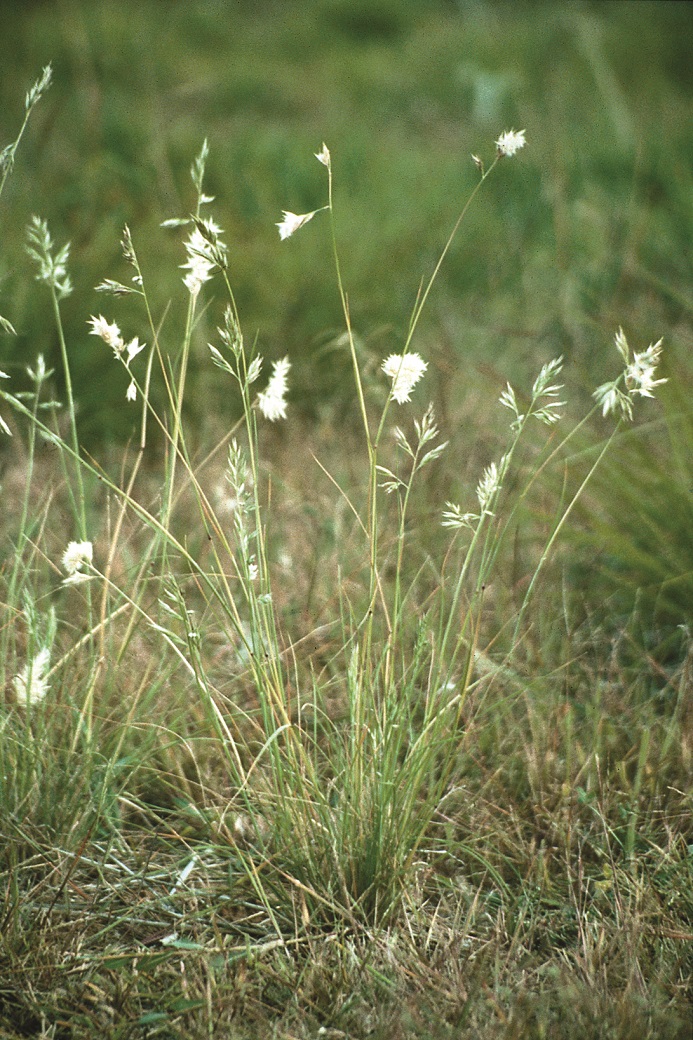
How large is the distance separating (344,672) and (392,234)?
2.57 metres

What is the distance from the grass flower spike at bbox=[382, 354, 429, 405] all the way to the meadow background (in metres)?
0.26

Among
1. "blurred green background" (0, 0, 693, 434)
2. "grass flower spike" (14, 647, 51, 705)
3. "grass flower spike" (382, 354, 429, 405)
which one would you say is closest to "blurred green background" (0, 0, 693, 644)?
"blurred green background" (0, 0, 693, 434)

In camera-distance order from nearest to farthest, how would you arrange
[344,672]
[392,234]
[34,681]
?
[34,681] → [344,672] → [392,234]

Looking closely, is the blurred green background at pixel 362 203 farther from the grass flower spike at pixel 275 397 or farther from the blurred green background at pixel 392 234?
the grass flower spike at pixel 275 397

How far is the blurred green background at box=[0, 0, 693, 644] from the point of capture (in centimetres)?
225

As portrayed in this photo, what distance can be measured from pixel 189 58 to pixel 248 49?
0.81 meters

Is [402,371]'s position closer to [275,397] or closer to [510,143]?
[275,397]

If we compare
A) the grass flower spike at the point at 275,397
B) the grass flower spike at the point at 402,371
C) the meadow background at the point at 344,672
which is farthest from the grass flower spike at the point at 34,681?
the grass flower spike at the point at 402,371

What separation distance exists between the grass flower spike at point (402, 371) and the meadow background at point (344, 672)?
0.26 meters

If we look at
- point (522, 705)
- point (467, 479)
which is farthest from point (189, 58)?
point (522, 705)

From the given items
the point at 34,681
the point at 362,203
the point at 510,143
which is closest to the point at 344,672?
the point at 34,681

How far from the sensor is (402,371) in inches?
43.8

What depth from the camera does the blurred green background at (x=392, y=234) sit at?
2250 millimetres

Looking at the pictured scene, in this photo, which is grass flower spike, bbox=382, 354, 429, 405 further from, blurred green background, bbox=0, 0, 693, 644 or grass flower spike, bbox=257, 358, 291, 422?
blurred green background, bbox=0, 0, 693, 644
